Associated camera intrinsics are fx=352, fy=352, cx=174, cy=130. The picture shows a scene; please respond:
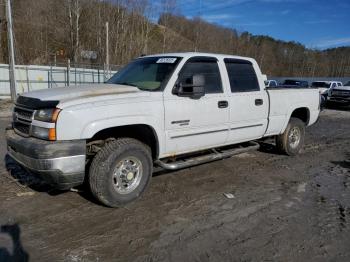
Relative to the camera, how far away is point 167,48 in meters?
45.8

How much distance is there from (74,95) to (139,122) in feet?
2.82

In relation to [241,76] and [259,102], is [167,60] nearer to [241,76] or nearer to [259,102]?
[241,76]

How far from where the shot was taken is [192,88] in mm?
4848

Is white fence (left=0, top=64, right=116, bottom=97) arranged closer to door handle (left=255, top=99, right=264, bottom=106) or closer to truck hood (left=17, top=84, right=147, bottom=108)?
door handle (left=255, top=99, right=264, bottom=106)

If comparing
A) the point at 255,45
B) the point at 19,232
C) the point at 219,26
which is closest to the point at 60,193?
the point at 19,232

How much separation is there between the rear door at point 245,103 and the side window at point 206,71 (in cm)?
28

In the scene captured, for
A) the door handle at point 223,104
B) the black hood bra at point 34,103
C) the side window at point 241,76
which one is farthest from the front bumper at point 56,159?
the side window at point 241,76

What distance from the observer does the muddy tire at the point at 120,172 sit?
14.0 ft

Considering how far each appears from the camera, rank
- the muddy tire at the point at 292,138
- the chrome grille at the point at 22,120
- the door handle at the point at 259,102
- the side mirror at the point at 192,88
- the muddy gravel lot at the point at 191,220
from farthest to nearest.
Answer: the muddy tire at the point at 292,138 < the door handle at the point at 259,102 < the side mirror at the point at 192,88 < the chrome grille at the point at 22,120 < the muddy gravel lot at the point at 191,220

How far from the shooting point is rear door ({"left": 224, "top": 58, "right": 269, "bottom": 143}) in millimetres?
5824

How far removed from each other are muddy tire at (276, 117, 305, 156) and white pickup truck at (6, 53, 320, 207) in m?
0.96

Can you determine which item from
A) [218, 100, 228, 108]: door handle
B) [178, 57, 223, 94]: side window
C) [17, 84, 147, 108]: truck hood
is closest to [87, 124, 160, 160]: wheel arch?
[17, 84, 147, 108]: truck hood

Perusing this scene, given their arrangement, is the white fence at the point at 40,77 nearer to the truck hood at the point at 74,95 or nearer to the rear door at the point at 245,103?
the rear door at the point at 245,103

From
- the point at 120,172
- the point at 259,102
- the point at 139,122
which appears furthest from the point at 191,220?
the point at 259,102
